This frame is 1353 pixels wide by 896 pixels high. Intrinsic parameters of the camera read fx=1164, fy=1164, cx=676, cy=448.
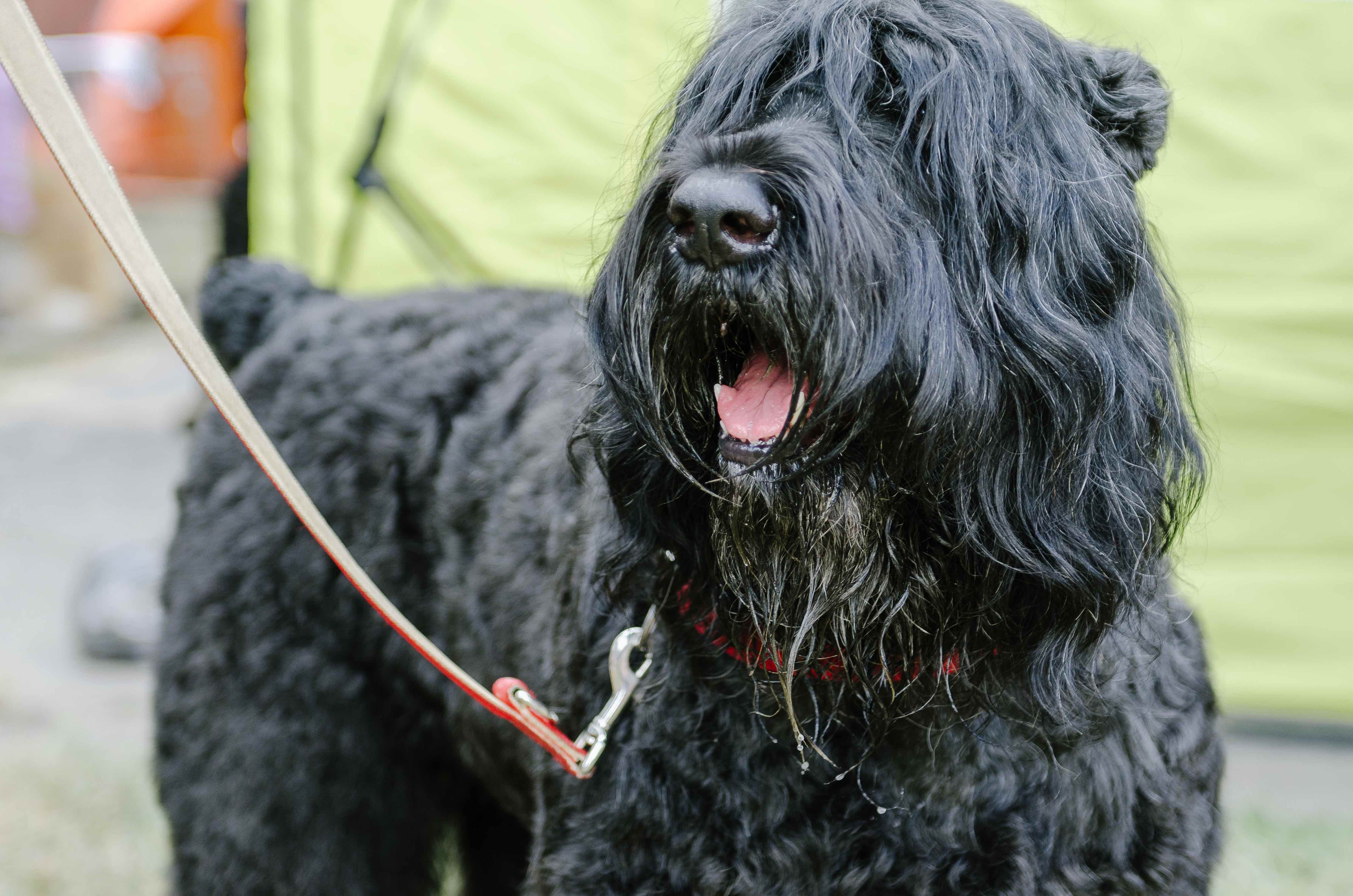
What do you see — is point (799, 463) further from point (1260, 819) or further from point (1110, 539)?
point (1260, 819)

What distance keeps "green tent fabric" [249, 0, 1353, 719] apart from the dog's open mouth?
1.85m

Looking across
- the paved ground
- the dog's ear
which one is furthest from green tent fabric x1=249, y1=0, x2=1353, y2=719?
the dog's ear

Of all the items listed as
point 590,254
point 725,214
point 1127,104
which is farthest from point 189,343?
point 590,254

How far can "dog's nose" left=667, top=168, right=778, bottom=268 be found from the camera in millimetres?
1276

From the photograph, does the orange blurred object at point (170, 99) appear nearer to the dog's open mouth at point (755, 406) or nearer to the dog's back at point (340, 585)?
the dog's back at point (340, 585)

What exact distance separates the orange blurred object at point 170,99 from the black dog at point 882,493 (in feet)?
28.0

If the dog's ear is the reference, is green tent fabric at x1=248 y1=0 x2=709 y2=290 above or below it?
below

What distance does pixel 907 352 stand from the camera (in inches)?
53.2

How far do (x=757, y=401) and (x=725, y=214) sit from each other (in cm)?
26

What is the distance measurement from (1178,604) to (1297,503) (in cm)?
222

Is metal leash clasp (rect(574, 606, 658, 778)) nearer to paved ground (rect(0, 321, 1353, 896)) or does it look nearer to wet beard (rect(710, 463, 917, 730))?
wet beard (rect(710, 463, 917, 730))

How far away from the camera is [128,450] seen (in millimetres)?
7449

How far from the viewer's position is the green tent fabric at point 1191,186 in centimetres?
358

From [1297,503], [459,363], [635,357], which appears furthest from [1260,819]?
[635,357]
